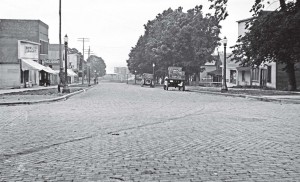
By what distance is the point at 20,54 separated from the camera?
46.2 metres

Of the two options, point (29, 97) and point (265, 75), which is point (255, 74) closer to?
point (265, 75)

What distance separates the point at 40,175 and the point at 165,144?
3.09 metres

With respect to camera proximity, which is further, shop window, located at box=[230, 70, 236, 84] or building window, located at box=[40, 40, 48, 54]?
shop window, located at box=[230, 70, 236, 84]

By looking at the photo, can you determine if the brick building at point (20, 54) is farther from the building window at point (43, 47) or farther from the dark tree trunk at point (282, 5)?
the dark tree trunk at point (282, 5)

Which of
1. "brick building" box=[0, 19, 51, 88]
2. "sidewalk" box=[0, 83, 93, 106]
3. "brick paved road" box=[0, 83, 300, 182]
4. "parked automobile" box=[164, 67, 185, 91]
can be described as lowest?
"brick paved road" box=[0, 83, 300, 182]

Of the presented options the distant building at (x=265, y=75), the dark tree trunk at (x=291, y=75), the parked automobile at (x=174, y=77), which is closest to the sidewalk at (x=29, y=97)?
the parked automobile at (x=174, y=77)

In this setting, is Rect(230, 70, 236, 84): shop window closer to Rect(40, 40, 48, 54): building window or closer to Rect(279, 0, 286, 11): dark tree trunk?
Rect(279, 0, 286, 11): dark tree trunk

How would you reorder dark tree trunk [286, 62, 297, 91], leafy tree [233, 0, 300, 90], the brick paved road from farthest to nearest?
dark tree trunk [286, 62, 297, 91] < leafy tree [233, 0, 300, 90] < the brick paved road

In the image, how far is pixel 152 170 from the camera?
5.64m

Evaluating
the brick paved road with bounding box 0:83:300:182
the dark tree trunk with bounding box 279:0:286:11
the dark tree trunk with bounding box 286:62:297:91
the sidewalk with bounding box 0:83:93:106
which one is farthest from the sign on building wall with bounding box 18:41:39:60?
the brick paved road with bounding box 0:83:300:182

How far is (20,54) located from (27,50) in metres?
2.39

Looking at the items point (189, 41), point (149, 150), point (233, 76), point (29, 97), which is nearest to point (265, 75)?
point (233, 76)

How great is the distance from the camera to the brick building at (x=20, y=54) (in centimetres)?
4462

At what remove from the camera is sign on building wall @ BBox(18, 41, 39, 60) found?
4636cm
